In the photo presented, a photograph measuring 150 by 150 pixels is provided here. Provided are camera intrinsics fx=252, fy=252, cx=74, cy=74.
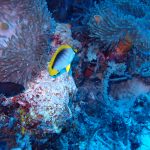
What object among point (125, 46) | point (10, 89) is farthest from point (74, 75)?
point (10, 89)

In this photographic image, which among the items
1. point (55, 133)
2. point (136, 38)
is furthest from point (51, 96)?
point (136, 38)

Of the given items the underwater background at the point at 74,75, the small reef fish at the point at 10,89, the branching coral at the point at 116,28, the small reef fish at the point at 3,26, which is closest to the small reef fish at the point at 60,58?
the underwater background at the point at 74,75

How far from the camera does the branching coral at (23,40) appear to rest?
314 centimetres

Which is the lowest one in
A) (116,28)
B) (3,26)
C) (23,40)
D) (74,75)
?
(23,40)

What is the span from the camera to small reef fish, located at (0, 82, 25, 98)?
10.5 ft

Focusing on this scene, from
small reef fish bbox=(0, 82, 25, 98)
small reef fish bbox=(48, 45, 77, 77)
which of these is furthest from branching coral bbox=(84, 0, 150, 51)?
small reef fish bbox=(0, 82, 25, 98)

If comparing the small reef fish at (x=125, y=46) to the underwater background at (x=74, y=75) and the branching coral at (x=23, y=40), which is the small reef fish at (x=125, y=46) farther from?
the branching coral at (x=23, y=40)

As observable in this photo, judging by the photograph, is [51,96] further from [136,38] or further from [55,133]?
[136,38]

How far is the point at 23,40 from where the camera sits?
3.18m

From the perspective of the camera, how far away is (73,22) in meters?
4.80

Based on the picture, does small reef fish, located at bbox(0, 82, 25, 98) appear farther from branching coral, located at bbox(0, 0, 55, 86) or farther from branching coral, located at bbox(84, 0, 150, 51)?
branching coral, located at bbox(84, 0, 150, 51)

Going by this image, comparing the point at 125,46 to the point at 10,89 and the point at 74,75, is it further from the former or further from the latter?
the point at 10,89

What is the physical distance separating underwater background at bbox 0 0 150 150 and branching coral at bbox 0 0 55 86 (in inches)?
0.5

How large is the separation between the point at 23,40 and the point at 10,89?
2.13 ft
